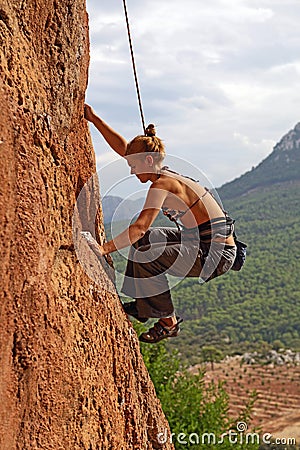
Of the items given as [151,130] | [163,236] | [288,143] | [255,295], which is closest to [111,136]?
[151,130]

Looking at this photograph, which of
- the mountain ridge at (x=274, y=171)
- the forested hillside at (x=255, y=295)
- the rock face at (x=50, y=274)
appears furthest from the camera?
the mountain ridge at (x=274, y=171)

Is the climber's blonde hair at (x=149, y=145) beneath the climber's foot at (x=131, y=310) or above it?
above

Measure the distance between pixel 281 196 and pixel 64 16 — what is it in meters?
82.6

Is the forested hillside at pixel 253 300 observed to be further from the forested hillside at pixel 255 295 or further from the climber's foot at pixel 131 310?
the climber's foot at pixel 131 310

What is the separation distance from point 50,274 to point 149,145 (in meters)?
1.33

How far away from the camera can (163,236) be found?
4867 mm

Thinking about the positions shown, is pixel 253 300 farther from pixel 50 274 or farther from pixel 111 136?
pixel 50 274

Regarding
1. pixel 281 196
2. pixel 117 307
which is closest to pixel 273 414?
pixel 117 307

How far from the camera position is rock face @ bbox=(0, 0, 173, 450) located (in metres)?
3.57

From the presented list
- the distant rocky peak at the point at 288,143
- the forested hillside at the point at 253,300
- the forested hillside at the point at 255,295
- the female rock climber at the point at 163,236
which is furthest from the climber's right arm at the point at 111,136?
the distant rocky peak at the point at 288,143

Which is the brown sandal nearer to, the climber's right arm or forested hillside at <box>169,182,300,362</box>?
the climber's right arm

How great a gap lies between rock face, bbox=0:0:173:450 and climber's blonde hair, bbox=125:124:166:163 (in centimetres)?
43

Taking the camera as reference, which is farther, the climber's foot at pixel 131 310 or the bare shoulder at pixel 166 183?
the climber's foot at pixel 131 310

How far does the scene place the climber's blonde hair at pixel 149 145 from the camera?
4754mm
